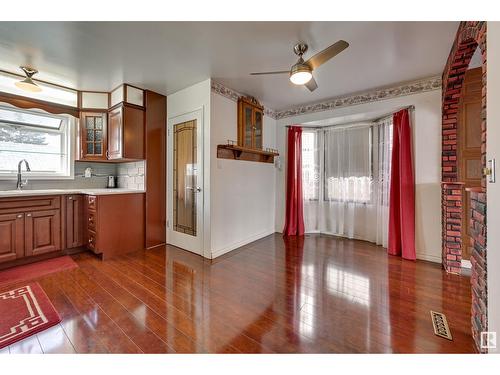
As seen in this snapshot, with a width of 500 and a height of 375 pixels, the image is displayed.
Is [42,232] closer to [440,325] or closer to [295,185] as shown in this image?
[295,185]

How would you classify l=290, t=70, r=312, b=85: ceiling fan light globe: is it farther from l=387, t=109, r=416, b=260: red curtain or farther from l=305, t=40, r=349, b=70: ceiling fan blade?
l=387, t=109, r=416, b=260: red curtain

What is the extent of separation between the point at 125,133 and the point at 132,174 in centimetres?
73

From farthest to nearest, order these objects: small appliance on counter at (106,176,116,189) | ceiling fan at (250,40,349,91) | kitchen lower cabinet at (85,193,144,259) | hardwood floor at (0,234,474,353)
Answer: small appliance on counter at (106,176,116,189) < kitchen lower cabinet at (85,193,144,259) < ceiling fan at (250,40,349,91) < hardwood floor at (0,234,474,353)

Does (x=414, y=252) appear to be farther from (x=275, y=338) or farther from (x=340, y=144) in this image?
(x=275, y=338)

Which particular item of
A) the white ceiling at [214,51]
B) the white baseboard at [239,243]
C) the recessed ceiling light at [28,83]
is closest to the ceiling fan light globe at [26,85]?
the recessed ceiling light at [28,83]

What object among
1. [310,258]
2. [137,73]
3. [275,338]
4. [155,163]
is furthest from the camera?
[155,163]

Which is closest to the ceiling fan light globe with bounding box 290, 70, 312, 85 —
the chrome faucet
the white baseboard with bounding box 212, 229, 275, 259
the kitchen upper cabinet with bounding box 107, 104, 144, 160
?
the white baseboard with bounding box 212, 229, 275, 259

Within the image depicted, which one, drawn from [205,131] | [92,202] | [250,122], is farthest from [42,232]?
[250,122]

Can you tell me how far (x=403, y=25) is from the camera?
6.23 ft

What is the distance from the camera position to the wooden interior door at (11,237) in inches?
99.3

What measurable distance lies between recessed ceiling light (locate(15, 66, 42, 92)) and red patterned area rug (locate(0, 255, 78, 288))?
209 cm

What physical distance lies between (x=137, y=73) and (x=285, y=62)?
1846mm

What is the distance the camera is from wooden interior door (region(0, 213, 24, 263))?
2.52 metres
